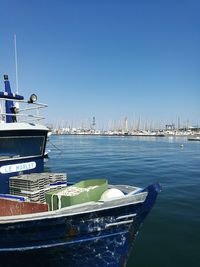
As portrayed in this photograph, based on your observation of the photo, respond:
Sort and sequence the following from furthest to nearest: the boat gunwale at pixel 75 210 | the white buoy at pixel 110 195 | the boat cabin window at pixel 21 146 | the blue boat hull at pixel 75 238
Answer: the boat cabin window at pixel 21 146, the white buoy at pixel 110 195, the blue boat hull at pixel 75 238, the boat gunwale at pixel 75 210

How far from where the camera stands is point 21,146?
8156 millimetres

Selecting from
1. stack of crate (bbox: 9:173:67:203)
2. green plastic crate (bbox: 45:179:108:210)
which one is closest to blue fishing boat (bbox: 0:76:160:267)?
green plastic crate (bbox: 45:179:108:210)

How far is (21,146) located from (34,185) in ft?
5.03

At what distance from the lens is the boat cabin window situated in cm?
762

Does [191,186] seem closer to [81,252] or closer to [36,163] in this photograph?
[36,163]

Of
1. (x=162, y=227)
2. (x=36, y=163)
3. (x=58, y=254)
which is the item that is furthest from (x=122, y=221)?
(x=162, y=227)

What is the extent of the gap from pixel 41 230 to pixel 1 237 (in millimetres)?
1011

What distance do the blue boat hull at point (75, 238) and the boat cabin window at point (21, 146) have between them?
2.59m

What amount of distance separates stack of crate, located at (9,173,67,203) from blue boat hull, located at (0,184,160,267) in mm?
1507

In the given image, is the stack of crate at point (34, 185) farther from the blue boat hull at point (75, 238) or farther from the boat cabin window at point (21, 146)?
the blue boat hull at point (75, 238)

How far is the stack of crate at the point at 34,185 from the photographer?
7219mm

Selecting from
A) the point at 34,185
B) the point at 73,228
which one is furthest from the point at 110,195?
the point at 34,185

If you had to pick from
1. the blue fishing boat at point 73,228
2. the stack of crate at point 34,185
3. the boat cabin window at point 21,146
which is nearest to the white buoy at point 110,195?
the blue fishing boat at point 73,228

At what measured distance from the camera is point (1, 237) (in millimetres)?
5852
